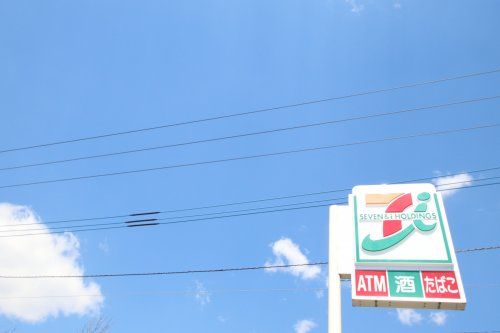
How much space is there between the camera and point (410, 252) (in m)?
6.85

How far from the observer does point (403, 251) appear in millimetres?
6883

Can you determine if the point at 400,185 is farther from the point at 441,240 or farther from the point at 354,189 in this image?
the point at 441,240

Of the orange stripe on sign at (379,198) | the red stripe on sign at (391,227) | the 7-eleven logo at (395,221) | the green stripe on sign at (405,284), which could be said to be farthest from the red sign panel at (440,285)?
the orange stripe on sign at (379,198)

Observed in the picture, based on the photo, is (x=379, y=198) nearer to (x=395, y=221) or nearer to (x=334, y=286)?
(x=395, y=221)

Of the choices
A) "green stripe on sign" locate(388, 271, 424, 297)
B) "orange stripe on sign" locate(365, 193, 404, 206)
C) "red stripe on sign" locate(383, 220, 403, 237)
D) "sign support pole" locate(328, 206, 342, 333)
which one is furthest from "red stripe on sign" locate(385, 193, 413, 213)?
"green stripe on sign" locate(388, 271, 424, 297)

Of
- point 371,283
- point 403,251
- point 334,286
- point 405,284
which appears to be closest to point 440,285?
point 405,284

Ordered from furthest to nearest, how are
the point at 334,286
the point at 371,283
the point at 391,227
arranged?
1. the point at 391,227
2. the point at 334,286
3. the point at 371,283

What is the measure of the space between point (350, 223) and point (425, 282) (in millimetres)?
1788

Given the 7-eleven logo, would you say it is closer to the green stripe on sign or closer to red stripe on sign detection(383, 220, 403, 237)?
red stripe on sign detection(383, 220, 403, 237)

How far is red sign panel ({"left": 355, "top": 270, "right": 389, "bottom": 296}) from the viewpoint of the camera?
6473mm

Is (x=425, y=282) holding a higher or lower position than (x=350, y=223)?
lower

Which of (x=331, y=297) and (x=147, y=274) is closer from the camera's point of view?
(x=331, y=297)

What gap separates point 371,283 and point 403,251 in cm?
90

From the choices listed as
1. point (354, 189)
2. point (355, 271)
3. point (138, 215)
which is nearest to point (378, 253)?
point (355, 271)
